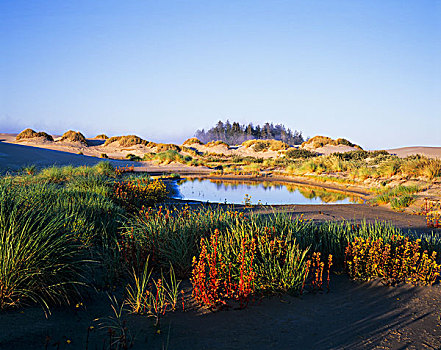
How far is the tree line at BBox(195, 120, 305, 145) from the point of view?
280 feet

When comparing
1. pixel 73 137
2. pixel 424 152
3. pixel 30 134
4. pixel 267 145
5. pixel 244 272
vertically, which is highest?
pixel 30 134

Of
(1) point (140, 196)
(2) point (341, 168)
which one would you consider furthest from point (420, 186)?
(1) point (140, 196)

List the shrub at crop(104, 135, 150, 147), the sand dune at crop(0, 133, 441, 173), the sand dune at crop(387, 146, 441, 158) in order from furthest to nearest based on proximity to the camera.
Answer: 1. the shrub at crop(104, 135, 150, 147)
2. the sand dune at crop(387, 146, 441, 158)
3. the sand dune at crop(0, 133, 441, 173)

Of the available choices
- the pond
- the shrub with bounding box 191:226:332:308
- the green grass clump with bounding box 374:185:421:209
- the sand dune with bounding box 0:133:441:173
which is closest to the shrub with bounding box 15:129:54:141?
the sand dune with bounding box 0:133:441:173

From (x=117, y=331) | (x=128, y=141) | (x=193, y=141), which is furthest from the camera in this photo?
(x=193, y=141)

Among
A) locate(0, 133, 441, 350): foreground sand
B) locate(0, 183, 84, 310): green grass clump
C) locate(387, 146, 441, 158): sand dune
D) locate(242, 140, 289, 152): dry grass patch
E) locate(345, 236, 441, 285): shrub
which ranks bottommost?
locate(0, 133, 441, 350): foreground sand

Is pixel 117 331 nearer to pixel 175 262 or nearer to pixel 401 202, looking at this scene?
pixel 175 262

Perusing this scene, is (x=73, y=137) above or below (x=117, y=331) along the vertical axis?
above

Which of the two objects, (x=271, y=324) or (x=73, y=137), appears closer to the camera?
(x=271, y=324)

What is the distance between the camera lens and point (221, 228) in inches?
207

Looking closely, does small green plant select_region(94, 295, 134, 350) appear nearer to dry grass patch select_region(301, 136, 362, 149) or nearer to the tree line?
dry grass patch select_region(301, 136, 362, 149)

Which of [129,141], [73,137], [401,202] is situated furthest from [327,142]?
[401,202]

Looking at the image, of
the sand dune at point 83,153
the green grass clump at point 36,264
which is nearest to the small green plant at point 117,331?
the green grass clump at point 36,264

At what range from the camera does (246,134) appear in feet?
285
